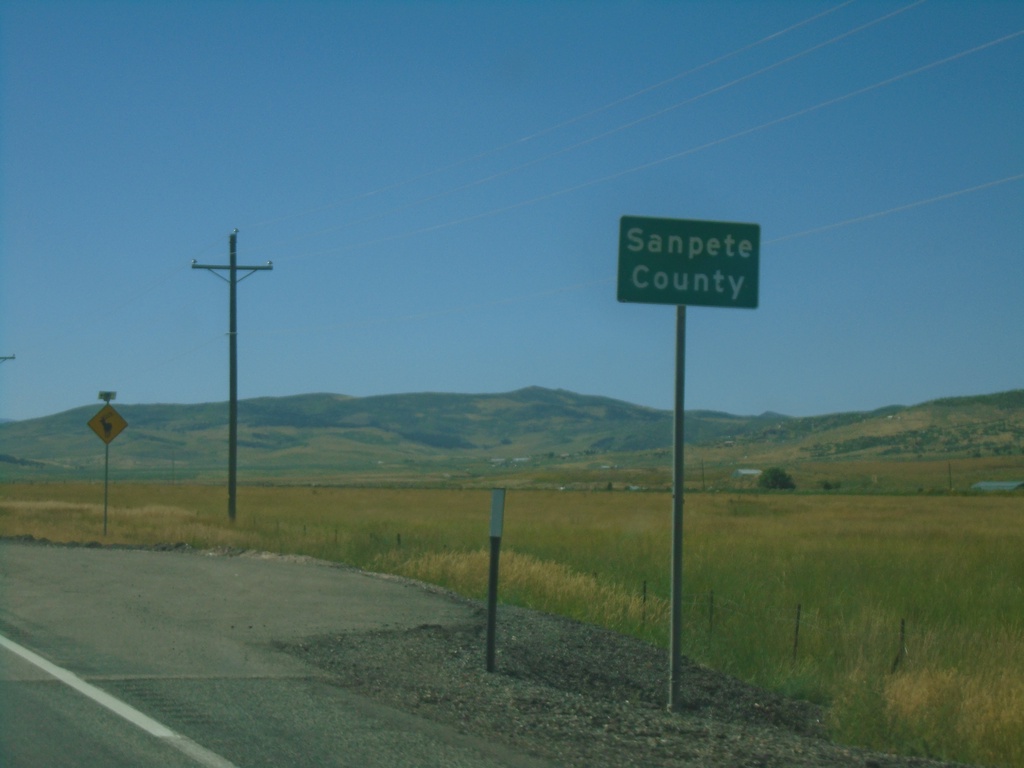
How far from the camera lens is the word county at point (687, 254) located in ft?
28.4

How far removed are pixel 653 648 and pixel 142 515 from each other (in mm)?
29350

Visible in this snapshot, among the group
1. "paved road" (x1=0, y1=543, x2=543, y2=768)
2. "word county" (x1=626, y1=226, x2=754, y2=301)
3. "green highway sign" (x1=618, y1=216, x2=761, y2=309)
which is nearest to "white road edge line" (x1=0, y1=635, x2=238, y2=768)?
"paved road" (x1=0, y1=543, x2=543, y2=768)

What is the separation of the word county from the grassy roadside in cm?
418

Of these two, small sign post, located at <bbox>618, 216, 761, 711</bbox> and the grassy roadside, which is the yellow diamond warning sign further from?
small sign post, located at <bbox>618, 216, 761, 711</bbox>

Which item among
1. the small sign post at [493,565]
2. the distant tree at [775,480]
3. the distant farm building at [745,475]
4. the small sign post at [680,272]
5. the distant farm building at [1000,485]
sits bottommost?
the distant farm building at [745,475]

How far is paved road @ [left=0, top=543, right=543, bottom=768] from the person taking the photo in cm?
692

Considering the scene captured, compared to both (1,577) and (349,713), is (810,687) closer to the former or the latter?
(349,713)

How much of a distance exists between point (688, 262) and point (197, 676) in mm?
5529

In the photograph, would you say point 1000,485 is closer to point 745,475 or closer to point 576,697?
point 745,475

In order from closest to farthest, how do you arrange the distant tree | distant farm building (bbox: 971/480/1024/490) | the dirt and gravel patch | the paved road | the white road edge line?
the white road edge line → the paved road → the dirt and gravel patch → distant farm building (bbox: 971/480/1024/490) → the distant tree

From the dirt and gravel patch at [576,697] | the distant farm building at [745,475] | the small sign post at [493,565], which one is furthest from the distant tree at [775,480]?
the small sign post at [493,565]

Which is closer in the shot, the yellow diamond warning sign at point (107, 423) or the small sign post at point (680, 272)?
the small sign post at point (680, 272)

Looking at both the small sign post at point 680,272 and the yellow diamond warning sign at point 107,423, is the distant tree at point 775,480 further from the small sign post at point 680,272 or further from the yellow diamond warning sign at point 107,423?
the small sign post at point 680,272

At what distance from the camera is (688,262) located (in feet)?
28.7
